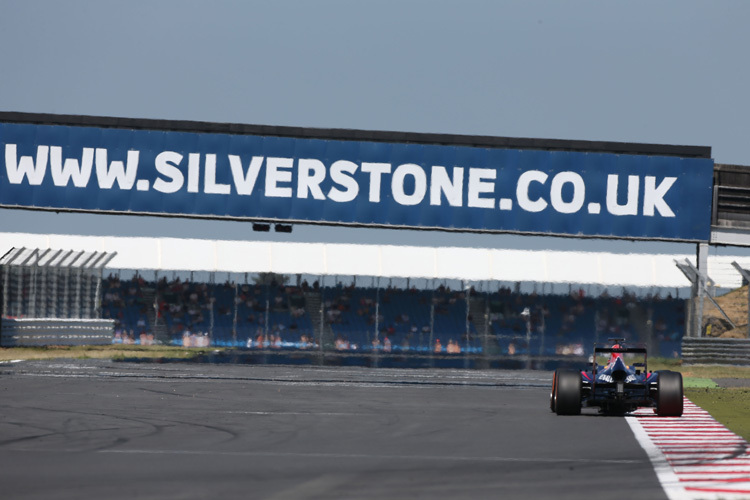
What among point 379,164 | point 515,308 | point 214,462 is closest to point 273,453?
point 214,462

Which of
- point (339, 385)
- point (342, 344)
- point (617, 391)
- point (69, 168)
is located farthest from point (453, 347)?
point (617, 391)

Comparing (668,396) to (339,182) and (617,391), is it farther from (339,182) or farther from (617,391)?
(339,182)

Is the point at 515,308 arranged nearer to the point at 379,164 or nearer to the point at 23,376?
the point at 379,164

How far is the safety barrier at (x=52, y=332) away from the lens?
125 ft

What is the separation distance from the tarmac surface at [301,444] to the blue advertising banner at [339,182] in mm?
11167

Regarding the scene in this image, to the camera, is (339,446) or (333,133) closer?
(339,446)

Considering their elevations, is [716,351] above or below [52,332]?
above

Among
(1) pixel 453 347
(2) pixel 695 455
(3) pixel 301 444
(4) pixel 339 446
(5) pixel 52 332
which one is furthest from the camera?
(1) pixel 453 347

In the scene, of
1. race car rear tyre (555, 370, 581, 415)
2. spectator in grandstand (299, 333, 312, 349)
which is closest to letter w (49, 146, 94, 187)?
spectator in grandstand (299, 333, 312, 349)

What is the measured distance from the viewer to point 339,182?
34.3 metres

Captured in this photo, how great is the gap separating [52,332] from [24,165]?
25.7 ft

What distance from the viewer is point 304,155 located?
34500 millimetres

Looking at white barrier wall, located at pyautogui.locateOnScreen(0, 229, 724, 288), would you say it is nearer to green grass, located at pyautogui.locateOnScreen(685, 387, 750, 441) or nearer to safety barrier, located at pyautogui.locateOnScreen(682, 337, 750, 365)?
safety barrier, located at pyautogui.locateOnScreen(682, 337, 750, 365)

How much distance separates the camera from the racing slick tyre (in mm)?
17016
